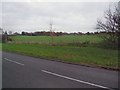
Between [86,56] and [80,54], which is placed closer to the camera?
[86,56]

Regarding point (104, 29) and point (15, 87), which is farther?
point (104, 29)

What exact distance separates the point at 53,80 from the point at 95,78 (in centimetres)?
188

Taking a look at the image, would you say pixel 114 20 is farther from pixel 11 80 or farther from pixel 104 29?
pixel 11 80

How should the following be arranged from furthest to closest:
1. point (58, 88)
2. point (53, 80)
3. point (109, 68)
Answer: point (109, 68) < point (53, 80) < point (58, 88)

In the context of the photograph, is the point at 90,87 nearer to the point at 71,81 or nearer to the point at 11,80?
the point at 71,81

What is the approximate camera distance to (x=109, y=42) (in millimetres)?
35219

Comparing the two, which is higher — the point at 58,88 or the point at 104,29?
the point at 104,29

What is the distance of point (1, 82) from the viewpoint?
11.0 metres

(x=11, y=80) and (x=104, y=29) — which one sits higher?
(x=104, y=29)

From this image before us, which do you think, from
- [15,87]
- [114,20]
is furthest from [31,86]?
[114,20]

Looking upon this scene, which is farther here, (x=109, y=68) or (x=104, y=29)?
(x=104, y=29)

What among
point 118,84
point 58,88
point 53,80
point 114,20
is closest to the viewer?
point 58,88

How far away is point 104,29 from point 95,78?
82.7ft

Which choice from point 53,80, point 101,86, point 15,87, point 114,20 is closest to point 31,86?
point 15,87
